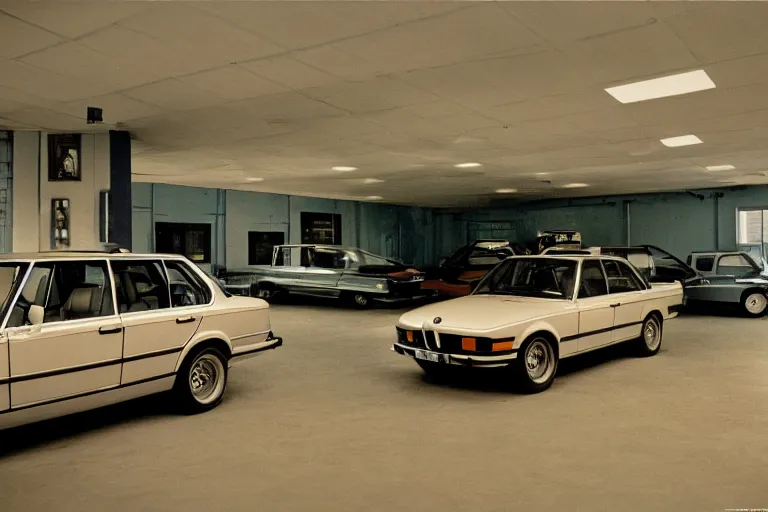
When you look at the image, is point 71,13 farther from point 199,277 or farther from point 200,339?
point 200,339

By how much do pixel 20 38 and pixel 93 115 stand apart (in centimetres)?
236

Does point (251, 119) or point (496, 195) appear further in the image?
point (496, 195)

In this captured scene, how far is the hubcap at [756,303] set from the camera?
11398 mm

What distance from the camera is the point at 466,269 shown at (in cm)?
1283

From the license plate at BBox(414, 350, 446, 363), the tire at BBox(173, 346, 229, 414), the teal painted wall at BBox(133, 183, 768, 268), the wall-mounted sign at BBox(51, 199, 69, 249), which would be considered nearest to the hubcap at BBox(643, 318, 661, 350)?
the license plate at BBox(414, 350, 446, 363)

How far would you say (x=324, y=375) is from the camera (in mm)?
6453

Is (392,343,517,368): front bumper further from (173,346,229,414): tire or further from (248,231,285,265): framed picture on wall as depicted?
(248,231,285,265): framed picture on wall

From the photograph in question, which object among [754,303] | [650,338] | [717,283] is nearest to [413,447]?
[650,338]

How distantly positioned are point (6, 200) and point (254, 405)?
4.90 metres

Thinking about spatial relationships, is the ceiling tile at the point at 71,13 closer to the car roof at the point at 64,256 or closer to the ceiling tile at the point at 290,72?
the ceiling tile at the point at 290,72

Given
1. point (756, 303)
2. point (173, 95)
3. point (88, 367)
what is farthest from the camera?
point (756, 303)

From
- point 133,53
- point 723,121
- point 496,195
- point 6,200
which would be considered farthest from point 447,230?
point 133,53

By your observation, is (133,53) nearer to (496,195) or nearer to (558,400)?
(558,400)

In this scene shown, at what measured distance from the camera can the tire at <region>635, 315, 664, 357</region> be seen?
736cm
